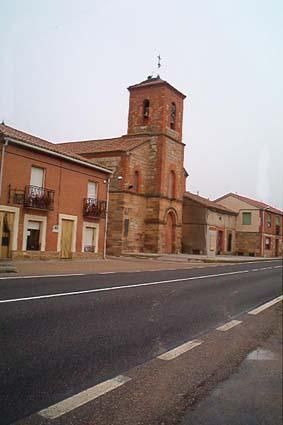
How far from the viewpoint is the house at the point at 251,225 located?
56875 millimetres

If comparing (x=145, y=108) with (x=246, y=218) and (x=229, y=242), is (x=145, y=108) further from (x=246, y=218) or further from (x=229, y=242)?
(x=246, y=218)

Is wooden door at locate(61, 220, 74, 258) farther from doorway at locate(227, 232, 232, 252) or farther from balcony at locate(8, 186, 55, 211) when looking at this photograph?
doorway at locate(227, 232, 232, 252)

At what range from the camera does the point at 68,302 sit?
29.4 ft

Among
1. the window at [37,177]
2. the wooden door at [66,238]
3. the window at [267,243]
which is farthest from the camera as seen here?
the window at [267,243]

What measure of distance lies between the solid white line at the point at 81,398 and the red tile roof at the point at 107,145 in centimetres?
3187

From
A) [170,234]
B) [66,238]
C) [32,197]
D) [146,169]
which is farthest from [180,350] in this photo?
[170,234]

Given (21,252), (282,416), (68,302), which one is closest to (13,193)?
(21,252)

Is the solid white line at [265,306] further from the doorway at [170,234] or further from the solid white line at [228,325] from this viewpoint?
the doorway at [170,234]

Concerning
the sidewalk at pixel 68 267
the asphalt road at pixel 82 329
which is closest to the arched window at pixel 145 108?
the sidewalk at pixel 68 267

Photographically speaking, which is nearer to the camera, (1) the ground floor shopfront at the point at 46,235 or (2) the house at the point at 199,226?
(1) the ground floor shopfront at the point at 46,235

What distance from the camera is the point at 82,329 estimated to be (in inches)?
261

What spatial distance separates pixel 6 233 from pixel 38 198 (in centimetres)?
244

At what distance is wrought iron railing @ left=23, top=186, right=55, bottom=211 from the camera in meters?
22.3

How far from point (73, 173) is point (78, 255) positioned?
476 cm
